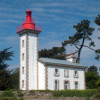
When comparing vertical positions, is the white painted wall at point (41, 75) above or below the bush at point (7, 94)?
above

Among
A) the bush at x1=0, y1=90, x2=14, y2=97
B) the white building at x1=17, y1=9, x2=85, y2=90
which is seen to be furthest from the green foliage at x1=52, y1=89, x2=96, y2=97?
the bush at x1=0, y1=90, x2=14, y2=97

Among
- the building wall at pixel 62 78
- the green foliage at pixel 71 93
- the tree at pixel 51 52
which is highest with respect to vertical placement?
the tree at pixel 51 52

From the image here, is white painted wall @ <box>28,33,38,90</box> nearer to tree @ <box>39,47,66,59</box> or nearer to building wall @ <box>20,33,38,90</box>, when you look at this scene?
building wall @ <box>20,33,38,90</box>

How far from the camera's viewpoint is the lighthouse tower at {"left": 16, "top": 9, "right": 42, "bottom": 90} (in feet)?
120

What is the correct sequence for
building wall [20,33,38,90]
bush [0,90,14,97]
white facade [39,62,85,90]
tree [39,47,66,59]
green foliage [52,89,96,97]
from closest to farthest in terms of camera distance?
1. bush [0,90,14,97]
2. green foliage [52,89,96,97]
3. building wall [20,33,38,90]
4. white facade [39,62,85,90]
5. tree [39,47,66,59]

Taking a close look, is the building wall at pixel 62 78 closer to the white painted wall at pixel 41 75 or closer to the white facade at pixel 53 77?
the white facade at pixel 53 77

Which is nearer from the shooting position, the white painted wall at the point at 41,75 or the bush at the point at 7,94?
the bush at the point at 7,94

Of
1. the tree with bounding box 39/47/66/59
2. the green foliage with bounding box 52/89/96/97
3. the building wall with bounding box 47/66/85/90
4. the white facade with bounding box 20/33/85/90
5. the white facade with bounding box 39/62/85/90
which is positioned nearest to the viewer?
the green foliage with bounding box 52/89/96/97

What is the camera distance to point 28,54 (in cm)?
3703

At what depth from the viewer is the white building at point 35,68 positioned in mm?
36656

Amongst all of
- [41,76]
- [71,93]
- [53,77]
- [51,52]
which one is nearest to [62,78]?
[53,77]

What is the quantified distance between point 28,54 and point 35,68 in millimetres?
2490

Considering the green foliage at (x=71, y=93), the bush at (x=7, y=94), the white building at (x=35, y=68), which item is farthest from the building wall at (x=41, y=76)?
the bush at (x=7, y=94)

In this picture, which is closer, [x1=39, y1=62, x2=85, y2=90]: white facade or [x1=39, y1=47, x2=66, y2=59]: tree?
[x1=39, y1=62, x2=85, y2=90]: white facade
